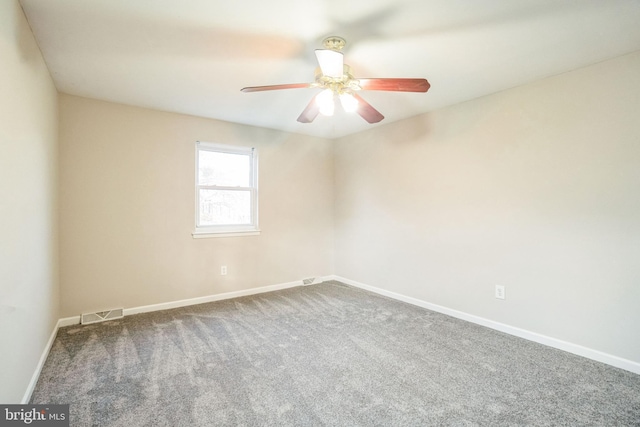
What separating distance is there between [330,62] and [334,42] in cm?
31

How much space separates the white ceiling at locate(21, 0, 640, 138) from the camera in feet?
5.51

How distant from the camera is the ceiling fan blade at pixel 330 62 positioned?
67.6 inches

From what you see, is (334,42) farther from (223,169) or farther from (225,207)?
(225,207)

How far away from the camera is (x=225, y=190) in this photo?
12.8 feet

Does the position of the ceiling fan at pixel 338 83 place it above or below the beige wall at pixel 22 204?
above

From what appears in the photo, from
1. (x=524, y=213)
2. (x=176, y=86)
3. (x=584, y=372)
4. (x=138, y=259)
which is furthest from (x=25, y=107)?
(x=584, y=372)

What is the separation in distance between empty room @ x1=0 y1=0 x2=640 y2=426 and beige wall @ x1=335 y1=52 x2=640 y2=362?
18mm

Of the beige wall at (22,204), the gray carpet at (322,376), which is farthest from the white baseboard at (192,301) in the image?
the beige wall at (22,204)

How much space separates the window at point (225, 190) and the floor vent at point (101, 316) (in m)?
1.12

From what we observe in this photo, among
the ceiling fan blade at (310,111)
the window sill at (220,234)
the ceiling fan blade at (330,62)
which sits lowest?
the window sill at (220,234)

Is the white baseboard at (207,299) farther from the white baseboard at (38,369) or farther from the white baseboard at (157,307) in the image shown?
the white baseboard at (38,369)

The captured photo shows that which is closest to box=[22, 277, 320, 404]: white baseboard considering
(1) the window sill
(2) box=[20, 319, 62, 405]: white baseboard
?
(2) box=[20, 319, 62, 405]: white baseboard

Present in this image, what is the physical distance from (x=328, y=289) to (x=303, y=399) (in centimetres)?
245

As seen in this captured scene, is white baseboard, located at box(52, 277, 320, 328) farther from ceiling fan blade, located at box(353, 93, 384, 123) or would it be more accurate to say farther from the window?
ceiling fan blade, located at box(353, 93, 384, 123)
